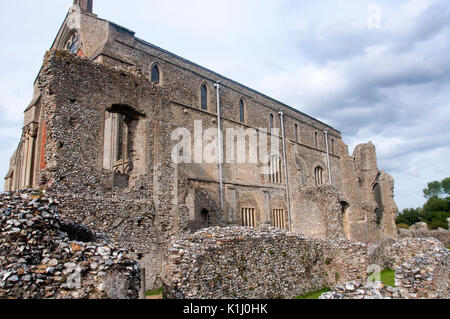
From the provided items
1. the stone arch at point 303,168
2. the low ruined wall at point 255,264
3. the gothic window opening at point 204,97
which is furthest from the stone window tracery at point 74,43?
the stone arch at point 303,168

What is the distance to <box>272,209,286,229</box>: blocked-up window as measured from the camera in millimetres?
24194

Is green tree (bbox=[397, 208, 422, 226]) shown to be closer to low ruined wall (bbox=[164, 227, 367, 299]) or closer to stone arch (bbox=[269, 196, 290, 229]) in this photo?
stone arch (bbox=[269, 196, 290, 229])

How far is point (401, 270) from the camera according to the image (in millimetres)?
6465

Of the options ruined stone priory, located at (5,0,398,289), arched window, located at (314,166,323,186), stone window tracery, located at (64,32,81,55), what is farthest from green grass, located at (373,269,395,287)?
stone window tracery, located at (64,32,81,55)

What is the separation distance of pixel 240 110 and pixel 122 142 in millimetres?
10297

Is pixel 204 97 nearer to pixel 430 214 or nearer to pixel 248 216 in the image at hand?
pixel 248 216

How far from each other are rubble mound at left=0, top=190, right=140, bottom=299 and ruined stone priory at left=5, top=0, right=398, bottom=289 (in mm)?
4295

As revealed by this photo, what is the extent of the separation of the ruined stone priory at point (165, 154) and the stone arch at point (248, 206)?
0.22 ft

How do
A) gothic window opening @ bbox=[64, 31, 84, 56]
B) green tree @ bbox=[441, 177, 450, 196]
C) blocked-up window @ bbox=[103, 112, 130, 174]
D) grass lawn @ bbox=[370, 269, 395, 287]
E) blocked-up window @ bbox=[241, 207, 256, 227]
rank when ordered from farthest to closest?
green tree @ bbox=[441, 177, 450, 196]
blocked-up window @ bbox=[241, 207, 256, 227]
gothic window opening @ bbox=[64, 31, 84, 56]
blocked-up window @ bbox=[103, 112, 130, 174]
grass lawn @ bbox=[370, 269, 395, 287]

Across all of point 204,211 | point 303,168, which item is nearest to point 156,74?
point 204,211

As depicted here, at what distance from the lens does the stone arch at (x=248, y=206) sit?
21562 mm

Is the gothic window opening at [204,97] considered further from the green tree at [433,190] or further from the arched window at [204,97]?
the green tree at [433,190]

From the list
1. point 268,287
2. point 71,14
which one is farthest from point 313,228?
point 71,14

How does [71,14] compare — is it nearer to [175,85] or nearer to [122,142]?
[175,85]
